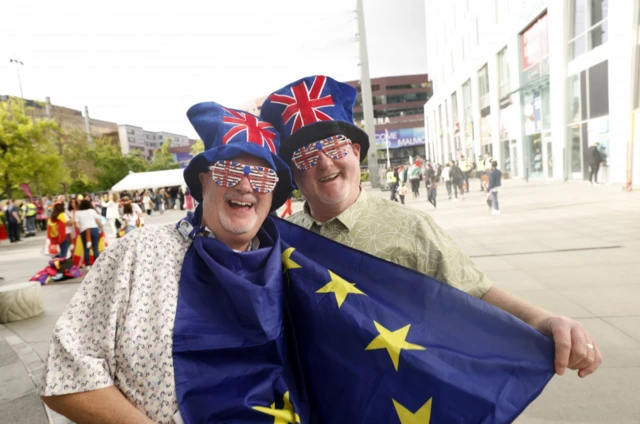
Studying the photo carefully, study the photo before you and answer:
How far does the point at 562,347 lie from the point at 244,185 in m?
1.40

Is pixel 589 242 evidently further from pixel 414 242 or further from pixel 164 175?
pixel 164 175

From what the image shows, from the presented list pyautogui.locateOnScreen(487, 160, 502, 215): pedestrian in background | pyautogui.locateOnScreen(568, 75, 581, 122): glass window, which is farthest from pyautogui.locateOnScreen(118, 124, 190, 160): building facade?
pyautogui.locateOnScreen(487, 160, 502, 215): pedestrian in background

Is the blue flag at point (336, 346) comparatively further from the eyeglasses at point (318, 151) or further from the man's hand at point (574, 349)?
the eyeglasses at point (318, 151)

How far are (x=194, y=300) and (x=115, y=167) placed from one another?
61715 mm

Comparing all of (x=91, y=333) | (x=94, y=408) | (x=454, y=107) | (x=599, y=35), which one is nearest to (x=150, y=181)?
(x=599, y=35)

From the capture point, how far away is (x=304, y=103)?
2.04 metres

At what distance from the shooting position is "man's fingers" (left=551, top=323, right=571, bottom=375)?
5.09 ft

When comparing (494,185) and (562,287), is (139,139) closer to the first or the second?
(494,185)

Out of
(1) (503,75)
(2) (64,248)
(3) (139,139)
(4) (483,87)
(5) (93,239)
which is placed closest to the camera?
(2) (64,248)

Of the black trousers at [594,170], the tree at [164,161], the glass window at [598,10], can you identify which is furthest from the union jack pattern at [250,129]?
the tree at [164,161]

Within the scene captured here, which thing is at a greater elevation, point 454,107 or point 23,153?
point 454,107

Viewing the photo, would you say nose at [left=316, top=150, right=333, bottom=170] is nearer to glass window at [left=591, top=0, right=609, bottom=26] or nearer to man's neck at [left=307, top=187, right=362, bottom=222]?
man's neck at [left=307, top=187, right=362, bottom=222]

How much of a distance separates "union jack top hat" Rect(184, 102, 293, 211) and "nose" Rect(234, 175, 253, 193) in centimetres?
10

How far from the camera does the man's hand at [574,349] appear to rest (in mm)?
1529
